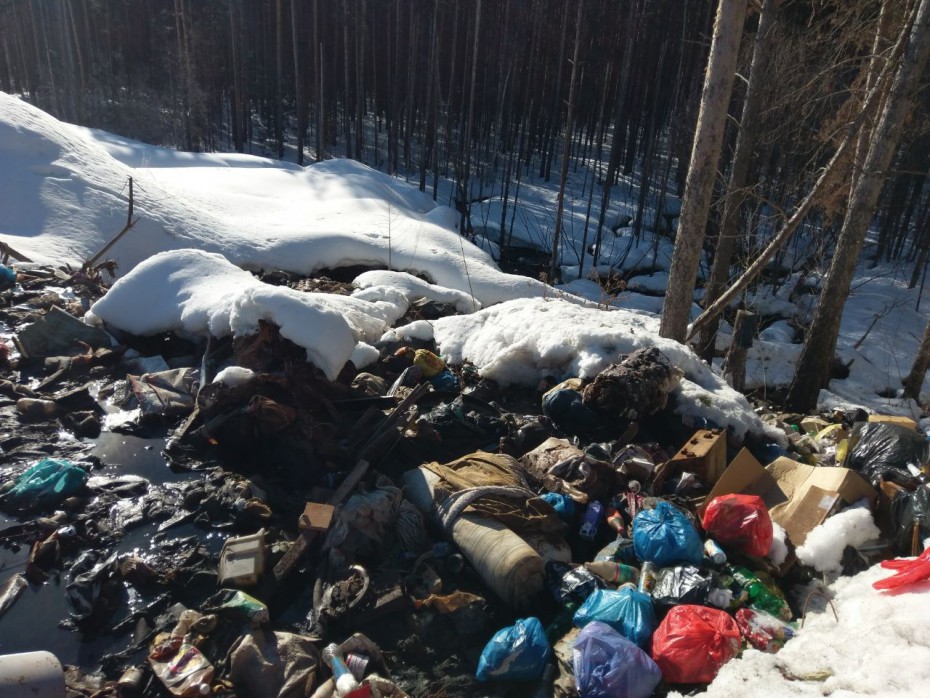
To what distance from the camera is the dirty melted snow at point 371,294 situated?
274 cm

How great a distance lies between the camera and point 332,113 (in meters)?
26.8

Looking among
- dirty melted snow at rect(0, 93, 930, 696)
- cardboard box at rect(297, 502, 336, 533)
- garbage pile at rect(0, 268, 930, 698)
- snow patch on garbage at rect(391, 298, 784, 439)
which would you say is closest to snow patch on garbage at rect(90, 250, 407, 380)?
dirty melted snow at rect(0, 93, 930, 696)

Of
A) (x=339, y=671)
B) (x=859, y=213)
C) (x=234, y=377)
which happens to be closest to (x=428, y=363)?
(x=234, y=377)

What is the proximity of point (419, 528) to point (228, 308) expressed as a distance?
2940 mm

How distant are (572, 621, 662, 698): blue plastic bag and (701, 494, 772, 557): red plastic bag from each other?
3.33 feet

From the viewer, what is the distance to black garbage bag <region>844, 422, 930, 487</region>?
413 centimetres

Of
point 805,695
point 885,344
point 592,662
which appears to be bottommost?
point 885,344

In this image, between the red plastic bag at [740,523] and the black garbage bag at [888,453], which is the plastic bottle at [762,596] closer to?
the red plastic bag at [740,523]

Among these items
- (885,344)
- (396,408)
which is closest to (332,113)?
(885,344)

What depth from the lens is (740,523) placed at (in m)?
3.57

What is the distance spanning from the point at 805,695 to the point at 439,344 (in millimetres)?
4636

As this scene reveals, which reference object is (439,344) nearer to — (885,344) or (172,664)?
(172,664)

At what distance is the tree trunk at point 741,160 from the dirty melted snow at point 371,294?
1.03m

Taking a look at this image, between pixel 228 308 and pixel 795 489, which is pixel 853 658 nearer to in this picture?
pixel 795 489
